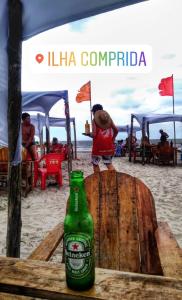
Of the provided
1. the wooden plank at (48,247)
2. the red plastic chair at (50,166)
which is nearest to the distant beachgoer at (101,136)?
the red plastic chair at (50,166)

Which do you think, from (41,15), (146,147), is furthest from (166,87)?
(41,15)

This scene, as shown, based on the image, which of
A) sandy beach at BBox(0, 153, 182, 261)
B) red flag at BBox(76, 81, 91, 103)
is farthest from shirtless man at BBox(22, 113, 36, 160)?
red flag at BBox(76, 81, 91, 103)

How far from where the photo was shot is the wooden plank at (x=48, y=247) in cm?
195

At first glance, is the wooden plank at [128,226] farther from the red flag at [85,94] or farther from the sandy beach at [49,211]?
the red flag at [85,94]

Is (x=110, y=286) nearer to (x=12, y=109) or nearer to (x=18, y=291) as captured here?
(x=18, y=291)

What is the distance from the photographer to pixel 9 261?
1.43 metres

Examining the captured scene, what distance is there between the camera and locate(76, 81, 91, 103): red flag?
50.3ft

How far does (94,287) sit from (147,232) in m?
1.32

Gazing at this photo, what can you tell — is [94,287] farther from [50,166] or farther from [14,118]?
[50,166]

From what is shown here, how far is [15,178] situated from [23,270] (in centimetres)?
144

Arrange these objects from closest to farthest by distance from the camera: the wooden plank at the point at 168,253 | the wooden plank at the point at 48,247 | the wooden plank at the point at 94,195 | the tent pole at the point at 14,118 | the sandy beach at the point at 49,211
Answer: the wooden plank at the point at 168,253 < the wooden plank at the point at 48,247 < the wooden plank at the point at 94,195 < the tent pole at the point at 14,118 < the sandy beach at the point at 49,211

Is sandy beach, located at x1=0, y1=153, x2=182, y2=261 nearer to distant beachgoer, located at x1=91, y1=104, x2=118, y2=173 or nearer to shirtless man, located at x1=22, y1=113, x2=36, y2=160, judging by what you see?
distant beachgoer, located at x1=91, y1=104, x2=118, y2=173

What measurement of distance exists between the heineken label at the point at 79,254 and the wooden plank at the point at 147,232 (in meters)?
1.26

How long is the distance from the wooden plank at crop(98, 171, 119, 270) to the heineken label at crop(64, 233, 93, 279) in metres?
1.22
